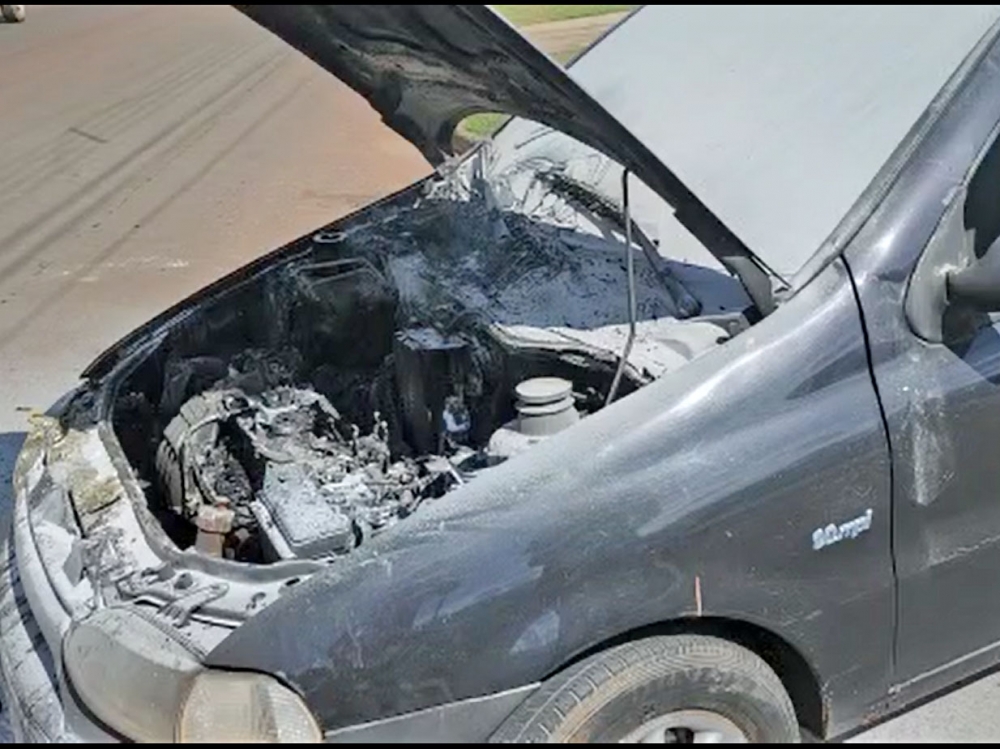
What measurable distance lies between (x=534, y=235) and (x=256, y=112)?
10780mm

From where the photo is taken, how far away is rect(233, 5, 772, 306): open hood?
7.67 ft

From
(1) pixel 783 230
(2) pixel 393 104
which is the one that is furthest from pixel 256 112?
(1) pixel 783 230

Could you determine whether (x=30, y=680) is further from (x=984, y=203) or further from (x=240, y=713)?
(x=984, y=203)

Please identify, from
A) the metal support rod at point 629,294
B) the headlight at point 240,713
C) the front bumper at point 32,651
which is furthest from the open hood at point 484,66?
the front bumper at point 32,651

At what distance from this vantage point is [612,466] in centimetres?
218

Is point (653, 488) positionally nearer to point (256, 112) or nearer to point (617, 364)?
point (617, 364)

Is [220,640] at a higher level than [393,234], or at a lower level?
lower

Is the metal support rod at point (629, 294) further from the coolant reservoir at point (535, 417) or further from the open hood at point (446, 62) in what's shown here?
the open hood at point (446, 62)

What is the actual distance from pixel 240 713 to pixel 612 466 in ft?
2.78

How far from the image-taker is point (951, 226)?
93.7 inches

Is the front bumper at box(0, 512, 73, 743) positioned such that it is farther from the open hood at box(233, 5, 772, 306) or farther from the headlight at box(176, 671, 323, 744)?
the open hood at box(233, 5, 772, 306)

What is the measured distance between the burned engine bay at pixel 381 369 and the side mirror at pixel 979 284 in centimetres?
47

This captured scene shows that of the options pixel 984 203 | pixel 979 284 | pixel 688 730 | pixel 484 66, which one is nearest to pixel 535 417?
pixel 688 730

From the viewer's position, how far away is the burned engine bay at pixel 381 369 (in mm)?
2520
